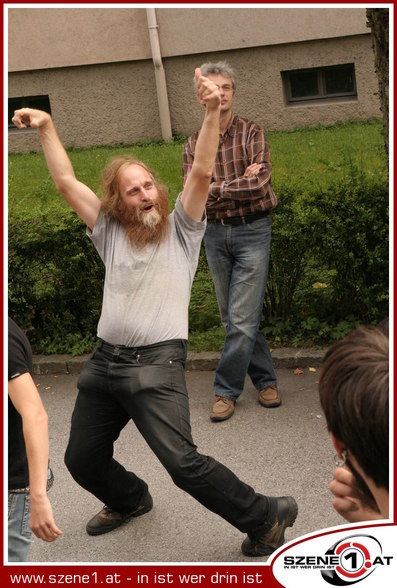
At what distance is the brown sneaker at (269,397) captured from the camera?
222 inches

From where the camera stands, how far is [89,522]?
446cm

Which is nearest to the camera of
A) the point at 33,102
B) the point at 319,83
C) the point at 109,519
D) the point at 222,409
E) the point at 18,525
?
the point at 18,525

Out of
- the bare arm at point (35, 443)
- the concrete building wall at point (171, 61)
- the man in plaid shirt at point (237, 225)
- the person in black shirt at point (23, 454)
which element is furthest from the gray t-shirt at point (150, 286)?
the concrete building wall at point (171, 61)

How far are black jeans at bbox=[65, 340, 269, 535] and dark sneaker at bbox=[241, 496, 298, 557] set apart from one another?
7cm

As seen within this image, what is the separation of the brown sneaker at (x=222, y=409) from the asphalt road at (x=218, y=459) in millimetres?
46

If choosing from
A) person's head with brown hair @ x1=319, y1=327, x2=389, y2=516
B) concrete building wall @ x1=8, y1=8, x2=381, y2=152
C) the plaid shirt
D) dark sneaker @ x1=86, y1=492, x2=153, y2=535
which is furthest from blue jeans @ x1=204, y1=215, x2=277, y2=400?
concrete building wall @ x1=8, y1=8, x2=381, y2=152

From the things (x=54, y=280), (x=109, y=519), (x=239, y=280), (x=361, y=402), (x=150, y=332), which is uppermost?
(x=361, y=402)

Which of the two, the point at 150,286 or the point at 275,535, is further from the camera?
the point at 275,535

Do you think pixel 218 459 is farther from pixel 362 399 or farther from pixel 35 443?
pixel 362 399

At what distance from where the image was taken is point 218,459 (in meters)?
5.04

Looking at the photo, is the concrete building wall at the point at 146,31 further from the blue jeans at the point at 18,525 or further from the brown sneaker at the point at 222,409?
the blue jeans at the point at 18,525

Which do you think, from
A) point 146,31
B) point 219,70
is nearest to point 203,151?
point 219,70

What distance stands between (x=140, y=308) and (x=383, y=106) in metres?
2.34

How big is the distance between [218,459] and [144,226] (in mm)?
1727
